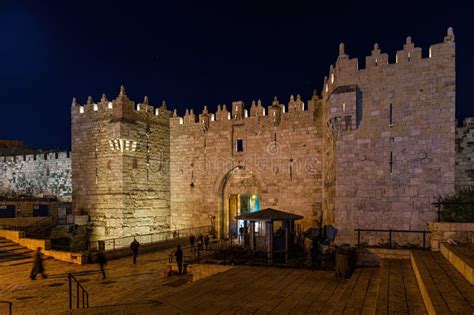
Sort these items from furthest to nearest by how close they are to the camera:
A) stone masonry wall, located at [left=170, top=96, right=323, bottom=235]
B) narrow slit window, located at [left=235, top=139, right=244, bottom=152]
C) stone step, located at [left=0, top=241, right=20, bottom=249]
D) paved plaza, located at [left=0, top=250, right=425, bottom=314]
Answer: narrow slit window, located at [left=235, top=139, right=244, bottom=152] → stone masonry wall, located at [left=170, top=96, right=323, bottom=235] → stone step, located at [left=0, top=241, right=20, bottom=249] → paved plaza, located at [left=0, top=250, right=425, bottom=314]

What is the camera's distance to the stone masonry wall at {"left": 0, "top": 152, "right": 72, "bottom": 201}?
2753cm

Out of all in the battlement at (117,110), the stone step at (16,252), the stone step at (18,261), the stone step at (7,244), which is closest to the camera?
the stone step at (18,261)

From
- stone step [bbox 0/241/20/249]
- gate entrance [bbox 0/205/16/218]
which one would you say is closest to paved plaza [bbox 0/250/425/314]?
stone step [bbox 0/241/20/249]

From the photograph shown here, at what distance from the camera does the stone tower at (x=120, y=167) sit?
61.6ft

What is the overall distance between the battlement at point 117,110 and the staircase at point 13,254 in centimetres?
772

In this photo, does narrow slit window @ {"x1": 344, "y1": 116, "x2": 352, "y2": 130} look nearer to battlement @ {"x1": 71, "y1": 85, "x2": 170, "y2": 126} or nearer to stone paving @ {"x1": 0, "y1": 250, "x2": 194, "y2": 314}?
stone paving @ {"x1": 0, "y1": 250, "x2": 194, "y2": 314}

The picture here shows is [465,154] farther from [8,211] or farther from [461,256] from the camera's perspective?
[8,211]

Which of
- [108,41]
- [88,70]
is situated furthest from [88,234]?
[88,70]

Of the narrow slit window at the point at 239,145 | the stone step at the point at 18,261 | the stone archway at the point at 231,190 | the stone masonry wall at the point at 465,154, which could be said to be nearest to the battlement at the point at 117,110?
the narrow slit window at the point at 239,145

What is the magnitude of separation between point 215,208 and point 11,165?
2128cm

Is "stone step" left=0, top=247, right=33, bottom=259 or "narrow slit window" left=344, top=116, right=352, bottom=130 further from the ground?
"narrow slit window" left=344, top=116, right=352, bottom=130

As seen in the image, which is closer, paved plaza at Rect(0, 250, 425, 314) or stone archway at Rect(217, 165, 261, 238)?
paved plaza at Rect(0, 250, 425, 314)

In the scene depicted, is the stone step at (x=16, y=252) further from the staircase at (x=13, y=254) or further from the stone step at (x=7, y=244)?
the stone step at (x=7, y=244)

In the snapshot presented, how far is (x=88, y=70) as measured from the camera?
5644cm
